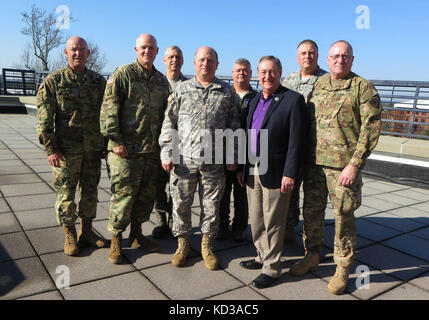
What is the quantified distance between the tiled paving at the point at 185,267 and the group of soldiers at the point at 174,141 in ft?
0.47

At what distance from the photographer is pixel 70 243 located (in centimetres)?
317

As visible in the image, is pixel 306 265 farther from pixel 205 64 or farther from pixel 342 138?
pixel 205 64

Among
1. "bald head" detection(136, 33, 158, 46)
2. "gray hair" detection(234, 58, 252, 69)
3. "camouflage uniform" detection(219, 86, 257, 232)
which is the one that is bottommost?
"camouflage uniform" detection(219, 86, 257, 232)

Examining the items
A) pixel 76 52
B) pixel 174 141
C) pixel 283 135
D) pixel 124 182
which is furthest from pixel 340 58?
pixel 76 52

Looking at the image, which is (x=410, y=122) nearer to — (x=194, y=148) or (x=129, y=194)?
(x=194, y=148)

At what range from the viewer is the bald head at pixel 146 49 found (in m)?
3.05

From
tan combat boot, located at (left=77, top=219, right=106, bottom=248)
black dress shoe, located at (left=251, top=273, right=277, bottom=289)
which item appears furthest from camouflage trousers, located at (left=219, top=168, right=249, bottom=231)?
tan combat boot, located at (left=77, top=219, right=106, bottom=248)

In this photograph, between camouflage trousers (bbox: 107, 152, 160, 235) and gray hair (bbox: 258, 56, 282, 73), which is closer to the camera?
gray hair (bbox: 258, 56, 282, 73)

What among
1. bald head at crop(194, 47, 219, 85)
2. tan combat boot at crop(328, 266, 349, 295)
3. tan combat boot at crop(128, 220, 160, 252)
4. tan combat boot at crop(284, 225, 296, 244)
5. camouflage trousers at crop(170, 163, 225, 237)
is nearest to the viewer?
tan combat boot at crop(328, 266, 349, 295)

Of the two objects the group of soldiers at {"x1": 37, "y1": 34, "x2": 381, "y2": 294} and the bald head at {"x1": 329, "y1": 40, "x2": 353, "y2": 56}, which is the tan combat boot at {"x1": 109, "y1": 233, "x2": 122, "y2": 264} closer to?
the group of soldiers at {"x1": 37, "y1": 34, "x2": 381, "y2": 294}

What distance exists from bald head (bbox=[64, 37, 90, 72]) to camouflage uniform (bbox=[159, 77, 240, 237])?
953mm

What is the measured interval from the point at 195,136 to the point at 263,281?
1328 mm

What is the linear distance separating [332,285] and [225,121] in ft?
5.30

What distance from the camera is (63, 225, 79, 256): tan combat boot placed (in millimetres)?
3108
